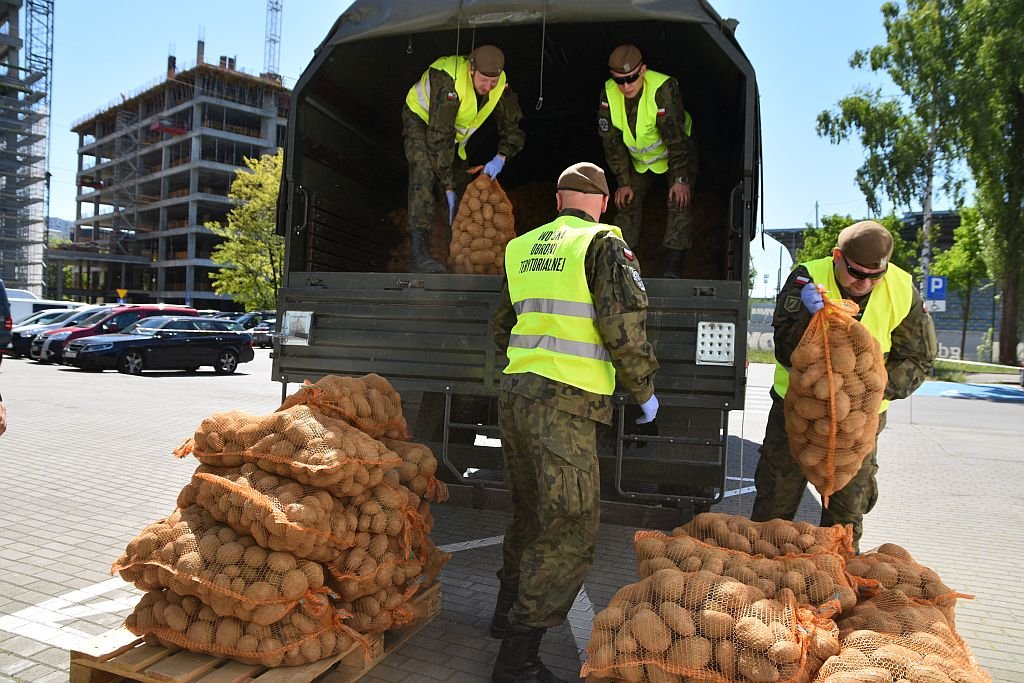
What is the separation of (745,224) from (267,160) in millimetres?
34539

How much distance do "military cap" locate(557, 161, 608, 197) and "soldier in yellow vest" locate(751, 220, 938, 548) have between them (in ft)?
3.67

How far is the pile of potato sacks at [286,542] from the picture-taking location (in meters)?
2.68

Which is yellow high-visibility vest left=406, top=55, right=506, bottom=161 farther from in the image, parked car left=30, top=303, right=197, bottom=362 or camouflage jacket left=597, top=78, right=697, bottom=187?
parked car left=30, top=303, right=197, bottom=362

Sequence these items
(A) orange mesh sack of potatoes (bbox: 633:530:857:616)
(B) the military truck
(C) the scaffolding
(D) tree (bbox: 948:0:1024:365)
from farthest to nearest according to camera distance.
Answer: (C) the scaffolding, (D) tree (bbox: 948:0:1024:365), (B) the military truck, (A) orange mesh sack of potatoes (bbox: 633:530:857:616)

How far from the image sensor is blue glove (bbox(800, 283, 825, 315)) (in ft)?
10.8

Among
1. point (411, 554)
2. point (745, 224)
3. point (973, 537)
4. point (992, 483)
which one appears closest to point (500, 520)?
point (411, 554)

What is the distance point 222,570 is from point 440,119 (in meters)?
3.37

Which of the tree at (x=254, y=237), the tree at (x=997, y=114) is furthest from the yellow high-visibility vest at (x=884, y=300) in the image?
the tree at (x=254, y=237)

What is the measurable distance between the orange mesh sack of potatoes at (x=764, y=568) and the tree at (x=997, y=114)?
2387 centimetres

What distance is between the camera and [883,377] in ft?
10.5

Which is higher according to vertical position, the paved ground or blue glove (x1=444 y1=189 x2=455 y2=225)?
blue glove (x1=444 y1=189 x2=455 y2=225)

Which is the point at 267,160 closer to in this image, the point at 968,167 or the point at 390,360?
the point at 968,167

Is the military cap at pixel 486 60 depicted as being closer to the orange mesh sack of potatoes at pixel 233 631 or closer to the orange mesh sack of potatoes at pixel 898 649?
the orange mesh sack of potatoes at pixel 233 631

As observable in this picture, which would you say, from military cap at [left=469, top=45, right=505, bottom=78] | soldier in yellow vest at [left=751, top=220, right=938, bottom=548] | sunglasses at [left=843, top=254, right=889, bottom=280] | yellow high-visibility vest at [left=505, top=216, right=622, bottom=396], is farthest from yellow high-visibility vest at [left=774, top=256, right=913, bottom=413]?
military cap at [left=469, top=45, right=505, bottom=78]
